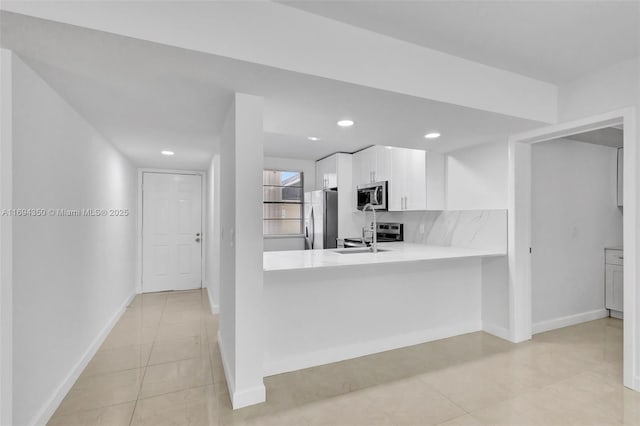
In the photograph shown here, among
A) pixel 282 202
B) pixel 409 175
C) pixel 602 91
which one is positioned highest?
pixel 602 91

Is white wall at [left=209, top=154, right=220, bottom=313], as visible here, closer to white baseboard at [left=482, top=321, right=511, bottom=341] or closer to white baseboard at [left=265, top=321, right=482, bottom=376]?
white baseboard at [left=265, top=321, right=482, bottom=376]

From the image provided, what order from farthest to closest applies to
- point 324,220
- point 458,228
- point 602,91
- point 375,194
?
point 324,220 → point 375,194 → point 458,228 → point 602,91

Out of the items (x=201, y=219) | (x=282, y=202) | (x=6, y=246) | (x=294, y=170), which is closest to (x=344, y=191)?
(x=294, y=170)

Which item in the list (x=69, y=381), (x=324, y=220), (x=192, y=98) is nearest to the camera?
(x=192, y=98)

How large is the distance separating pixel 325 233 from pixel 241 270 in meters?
3.19

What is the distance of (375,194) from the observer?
4637mm

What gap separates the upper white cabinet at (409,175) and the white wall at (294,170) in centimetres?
152

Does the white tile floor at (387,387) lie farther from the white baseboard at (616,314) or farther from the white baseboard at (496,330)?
the white baseboard at (616,314)

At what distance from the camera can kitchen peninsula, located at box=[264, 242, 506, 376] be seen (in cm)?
256

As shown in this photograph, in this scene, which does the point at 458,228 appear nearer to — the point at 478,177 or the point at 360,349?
the point at 478,177

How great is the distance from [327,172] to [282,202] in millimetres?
1047

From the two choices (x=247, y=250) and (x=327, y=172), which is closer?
(x=247, y=250)

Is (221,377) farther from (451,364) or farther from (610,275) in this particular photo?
(610,275)

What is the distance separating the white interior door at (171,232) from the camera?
5285mm
